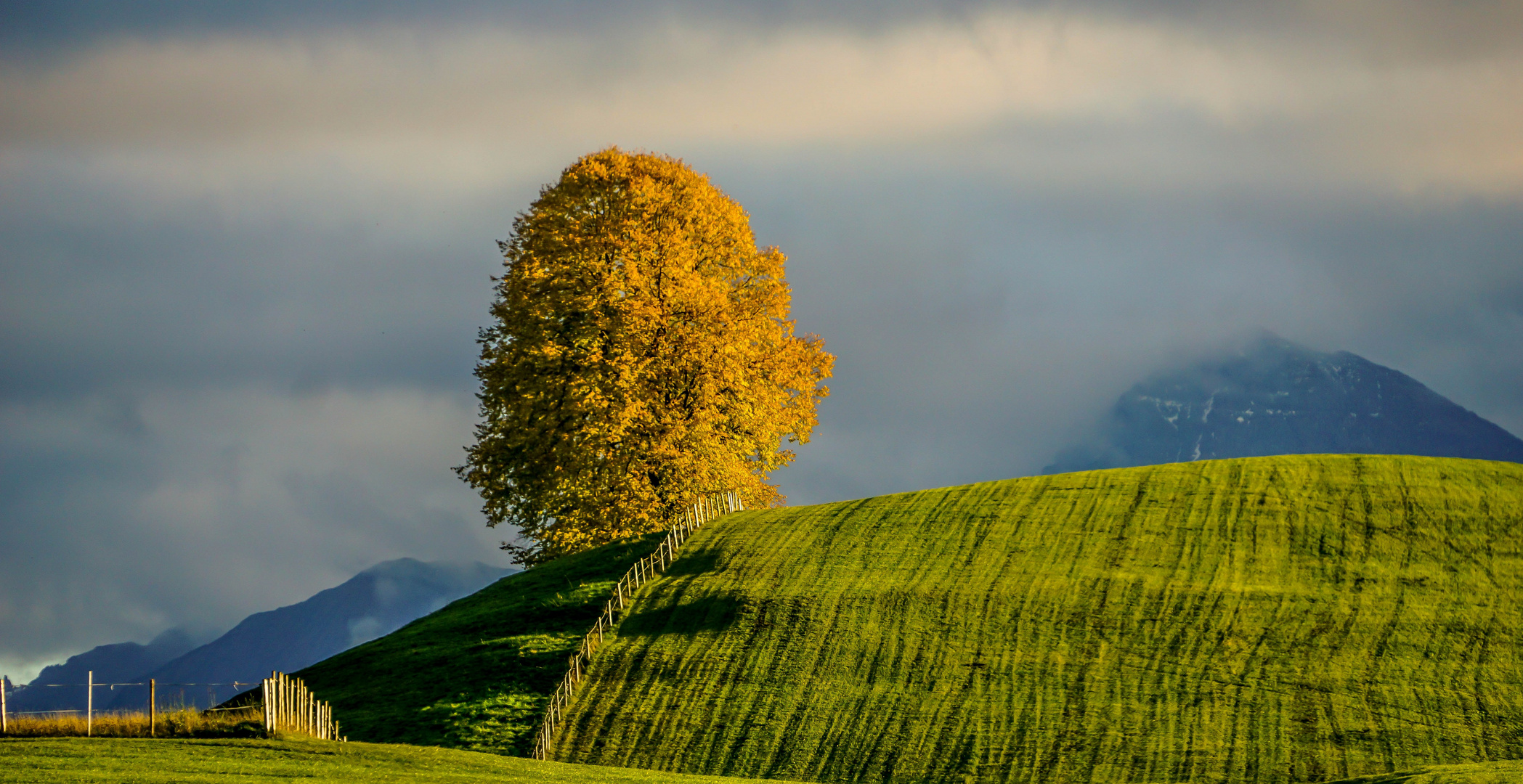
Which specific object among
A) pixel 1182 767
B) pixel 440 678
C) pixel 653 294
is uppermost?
pixel 653 294

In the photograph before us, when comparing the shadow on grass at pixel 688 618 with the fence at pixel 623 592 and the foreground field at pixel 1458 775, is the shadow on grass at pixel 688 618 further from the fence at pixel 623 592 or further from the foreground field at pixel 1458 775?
the foreground field at pixel 1458 775

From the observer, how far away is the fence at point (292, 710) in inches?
1490

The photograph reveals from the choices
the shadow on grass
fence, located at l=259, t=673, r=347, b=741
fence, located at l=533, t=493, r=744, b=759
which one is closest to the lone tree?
fence, located at l=533, t=493, r=744, b=759

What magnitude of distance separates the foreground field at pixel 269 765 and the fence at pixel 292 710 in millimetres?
1276

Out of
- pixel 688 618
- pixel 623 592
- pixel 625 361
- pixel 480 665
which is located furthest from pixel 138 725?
pixel 625 361

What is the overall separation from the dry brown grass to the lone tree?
23759 mm

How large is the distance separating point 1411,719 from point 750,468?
35.4m

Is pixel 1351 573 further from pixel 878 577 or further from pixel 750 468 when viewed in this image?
pixel 750 468

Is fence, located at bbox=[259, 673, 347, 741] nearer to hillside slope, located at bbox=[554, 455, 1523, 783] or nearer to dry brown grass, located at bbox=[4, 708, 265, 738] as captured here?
dry brown grass, located at bbox=[4, 708, 265, 738]

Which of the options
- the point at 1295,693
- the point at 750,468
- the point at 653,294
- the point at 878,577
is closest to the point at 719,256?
the point at 653,294

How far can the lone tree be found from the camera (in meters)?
61.5

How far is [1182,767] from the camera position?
127 feet

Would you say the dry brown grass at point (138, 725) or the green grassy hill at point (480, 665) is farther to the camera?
the green grassy hill at point (480, 665)

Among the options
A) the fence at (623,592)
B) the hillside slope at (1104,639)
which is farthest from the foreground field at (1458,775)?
the fence at (623,592)
